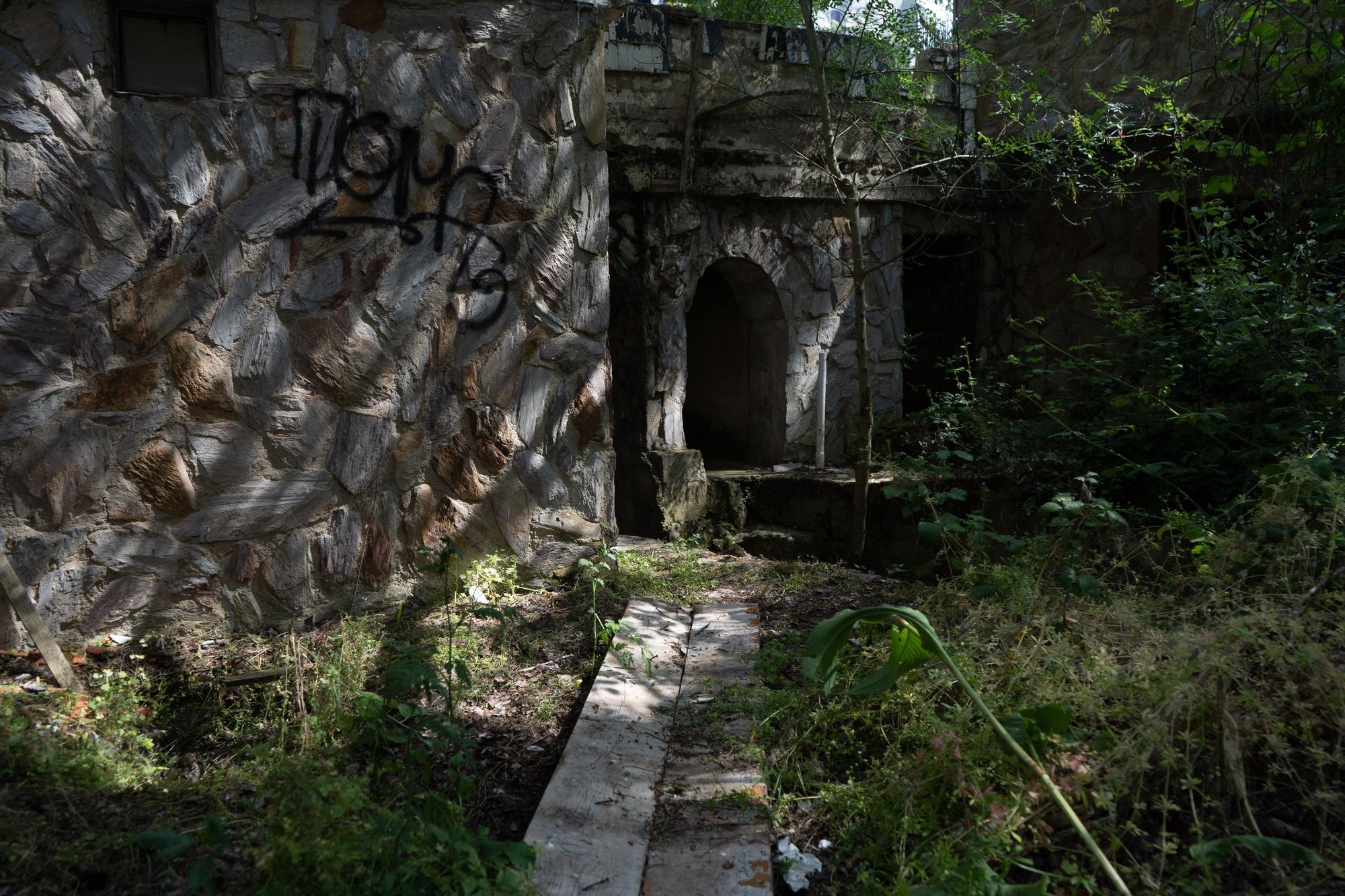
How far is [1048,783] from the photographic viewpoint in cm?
231

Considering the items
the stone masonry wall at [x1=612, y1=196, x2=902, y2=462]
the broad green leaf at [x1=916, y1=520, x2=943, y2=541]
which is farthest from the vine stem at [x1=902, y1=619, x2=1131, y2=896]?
the stone masonry wall at [x1=612, y1=196, x2=902, y2=462]

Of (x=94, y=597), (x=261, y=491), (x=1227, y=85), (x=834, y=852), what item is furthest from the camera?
(x=1227, y=85)

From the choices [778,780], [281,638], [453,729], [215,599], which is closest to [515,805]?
[453,729]

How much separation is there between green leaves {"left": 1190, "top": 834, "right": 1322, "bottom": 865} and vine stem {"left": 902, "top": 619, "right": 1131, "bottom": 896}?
0.59 ft

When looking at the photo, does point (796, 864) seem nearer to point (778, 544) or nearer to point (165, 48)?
point (165, 48)

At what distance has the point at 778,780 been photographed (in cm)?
289

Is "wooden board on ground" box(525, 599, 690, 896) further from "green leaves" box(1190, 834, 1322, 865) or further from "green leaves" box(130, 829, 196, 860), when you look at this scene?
"green leaves" box(1190, 834, 1322, 865)

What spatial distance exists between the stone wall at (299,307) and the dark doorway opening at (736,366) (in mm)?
3135

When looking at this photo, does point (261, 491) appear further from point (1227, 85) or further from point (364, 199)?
point (1227, 85)

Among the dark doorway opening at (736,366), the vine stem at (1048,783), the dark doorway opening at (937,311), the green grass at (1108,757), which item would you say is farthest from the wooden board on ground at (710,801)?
the dark doorway opening at (937,311)

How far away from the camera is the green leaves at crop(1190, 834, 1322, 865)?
2.06 metres

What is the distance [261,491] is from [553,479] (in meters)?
1.29

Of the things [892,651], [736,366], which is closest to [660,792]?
[892,651]

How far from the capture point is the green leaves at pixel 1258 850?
6.77 ft
